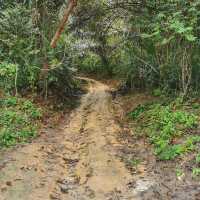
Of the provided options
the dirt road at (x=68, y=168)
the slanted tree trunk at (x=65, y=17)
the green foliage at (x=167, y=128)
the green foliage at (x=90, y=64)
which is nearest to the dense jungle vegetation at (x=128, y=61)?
the green foliage at (x=167, y=128)

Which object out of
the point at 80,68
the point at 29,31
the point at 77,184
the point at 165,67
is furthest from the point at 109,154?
the point at 80,68

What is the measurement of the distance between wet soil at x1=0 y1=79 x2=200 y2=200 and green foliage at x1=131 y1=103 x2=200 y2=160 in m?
0.34

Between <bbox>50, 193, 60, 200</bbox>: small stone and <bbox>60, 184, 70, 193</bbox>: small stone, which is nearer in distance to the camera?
<bbox>50, 193, 60, 200</bbox>: small stone

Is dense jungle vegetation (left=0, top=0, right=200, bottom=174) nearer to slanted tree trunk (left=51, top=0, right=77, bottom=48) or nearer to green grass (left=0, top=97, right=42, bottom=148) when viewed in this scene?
green grass (left=0, top=97, right=42, bottom=148)

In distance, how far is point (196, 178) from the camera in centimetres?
877

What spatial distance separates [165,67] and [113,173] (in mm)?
7733

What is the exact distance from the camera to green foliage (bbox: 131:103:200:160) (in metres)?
10.2

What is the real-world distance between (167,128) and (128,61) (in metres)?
10.4

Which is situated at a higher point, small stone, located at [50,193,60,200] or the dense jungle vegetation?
the dense jungle vegetation

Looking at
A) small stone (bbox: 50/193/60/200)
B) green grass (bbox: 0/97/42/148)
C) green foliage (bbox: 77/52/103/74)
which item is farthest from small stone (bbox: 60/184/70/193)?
green foliage (bbox: 77/52/103/74)

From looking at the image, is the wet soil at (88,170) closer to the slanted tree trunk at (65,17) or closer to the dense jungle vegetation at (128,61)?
the dense jungle vegetation at (128,61)

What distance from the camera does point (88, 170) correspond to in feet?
32.2

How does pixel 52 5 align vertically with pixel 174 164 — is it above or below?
above

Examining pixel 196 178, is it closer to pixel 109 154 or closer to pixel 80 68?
pixel 109 154
